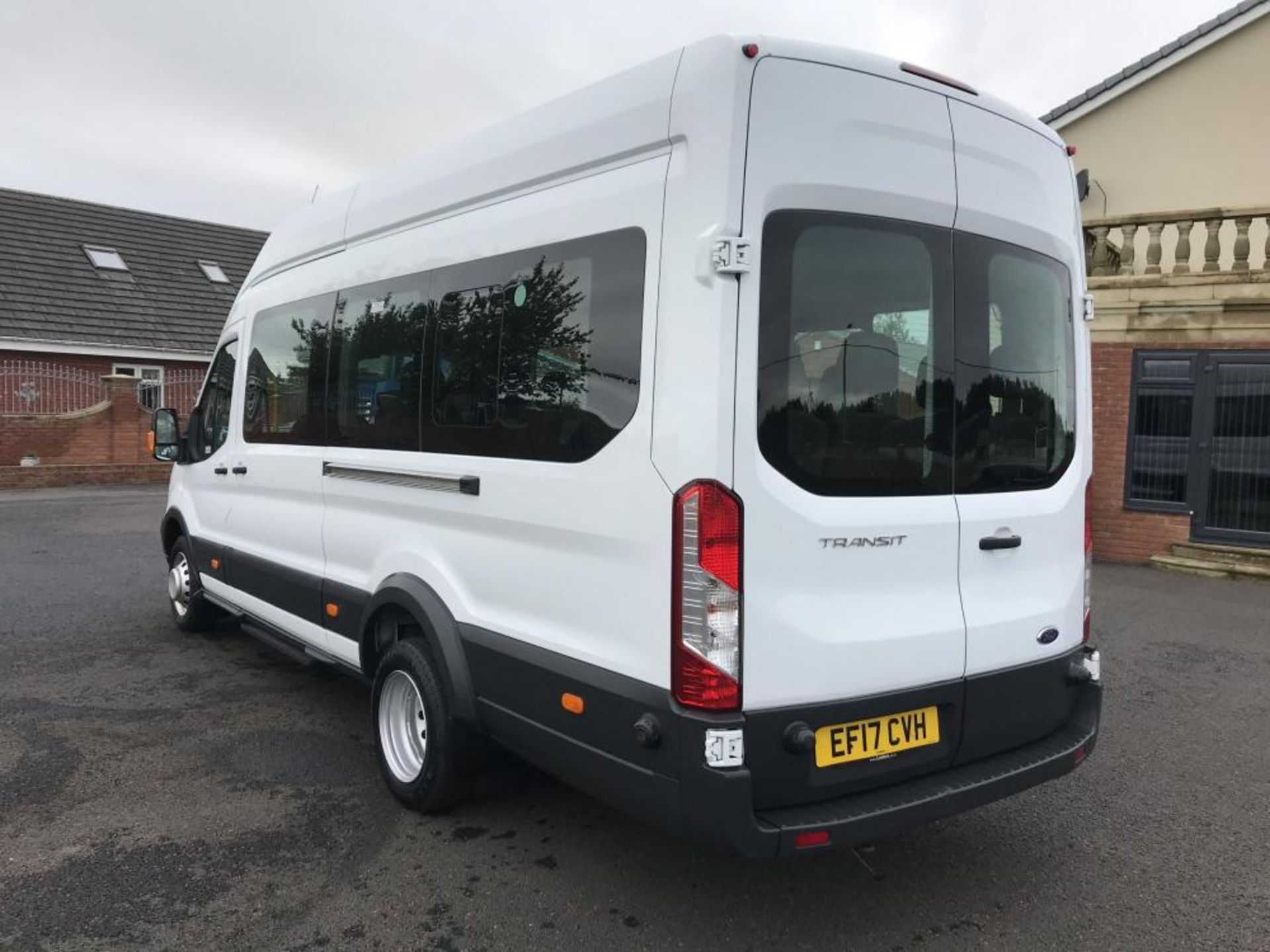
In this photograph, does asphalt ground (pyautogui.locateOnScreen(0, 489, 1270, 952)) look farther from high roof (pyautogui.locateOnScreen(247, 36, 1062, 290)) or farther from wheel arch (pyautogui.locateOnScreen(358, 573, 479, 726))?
high roof (pyautogui.locateOnScreen(247, 36, 1062, 290))

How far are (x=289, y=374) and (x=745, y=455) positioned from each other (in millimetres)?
3076

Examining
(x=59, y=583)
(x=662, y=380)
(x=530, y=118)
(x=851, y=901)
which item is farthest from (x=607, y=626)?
(x=59, y=583)

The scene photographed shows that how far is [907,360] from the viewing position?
289cm

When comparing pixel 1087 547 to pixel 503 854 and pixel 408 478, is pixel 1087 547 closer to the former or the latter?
pixel 503 854

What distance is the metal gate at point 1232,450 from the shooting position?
29.9 feet

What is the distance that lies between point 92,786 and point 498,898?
6.53ft

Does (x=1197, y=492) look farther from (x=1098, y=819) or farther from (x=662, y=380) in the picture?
(x=662, y=380)

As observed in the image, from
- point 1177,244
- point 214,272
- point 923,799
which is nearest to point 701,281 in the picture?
Answer: point 923,799

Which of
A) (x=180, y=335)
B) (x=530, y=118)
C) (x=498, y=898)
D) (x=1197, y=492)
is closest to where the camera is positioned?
(x=498, y=898)

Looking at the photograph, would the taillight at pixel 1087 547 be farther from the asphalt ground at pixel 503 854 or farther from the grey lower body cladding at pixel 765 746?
the asphalt ground at pixel 503 854

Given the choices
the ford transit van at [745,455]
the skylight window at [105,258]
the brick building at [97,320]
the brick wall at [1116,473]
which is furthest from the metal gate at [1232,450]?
the skylight window at [105,258]

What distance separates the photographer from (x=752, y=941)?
2826mm

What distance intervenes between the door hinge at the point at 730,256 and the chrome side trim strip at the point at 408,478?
1.23 meters

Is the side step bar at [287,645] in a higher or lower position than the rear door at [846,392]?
lower
